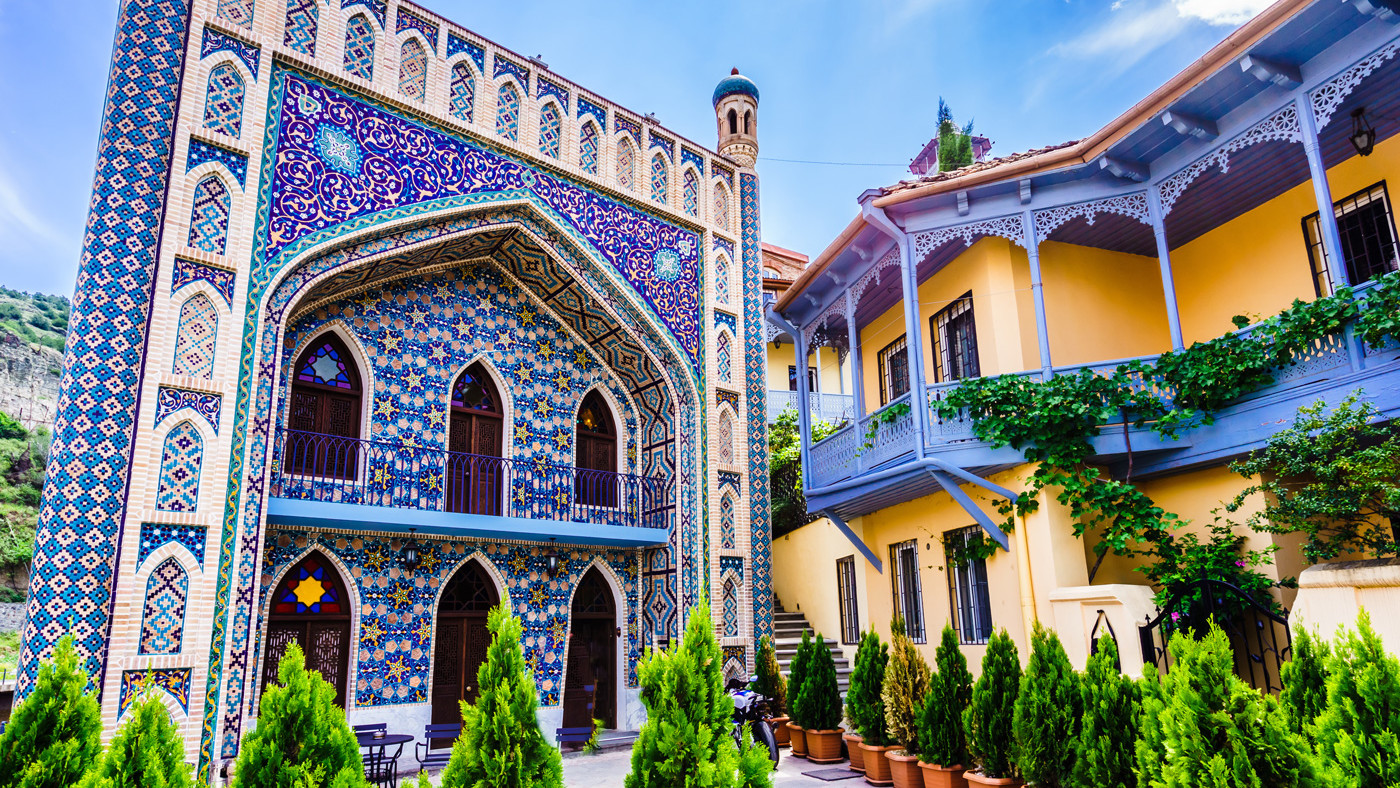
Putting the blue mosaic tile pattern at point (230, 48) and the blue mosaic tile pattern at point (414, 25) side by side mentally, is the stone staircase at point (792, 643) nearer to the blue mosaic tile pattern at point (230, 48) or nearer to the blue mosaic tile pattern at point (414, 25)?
the blue mosaic tile pattern at point (414, 25)

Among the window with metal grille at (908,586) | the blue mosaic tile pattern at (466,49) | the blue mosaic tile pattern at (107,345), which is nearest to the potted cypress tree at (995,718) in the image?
the window with metal grille at (908,586)

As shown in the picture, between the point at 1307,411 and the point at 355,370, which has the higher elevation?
the point at 355,370

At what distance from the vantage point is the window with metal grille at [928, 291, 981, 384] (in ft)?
38.0

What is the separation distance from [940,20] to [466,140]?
17.7 m

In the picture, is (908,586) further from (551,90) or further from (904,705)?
(551,90)

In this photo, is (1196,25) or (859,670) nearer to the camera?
(859,670)

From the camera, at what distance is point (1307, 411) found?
7762 millimetres

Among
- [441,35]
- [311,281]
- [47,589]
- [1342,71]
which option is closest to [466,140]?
[441,35]

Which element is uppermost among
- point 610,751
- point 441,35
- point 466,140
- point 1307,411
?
point 441,35

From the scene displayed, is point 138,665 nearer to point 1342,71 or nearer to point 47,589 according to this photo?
point 47,589

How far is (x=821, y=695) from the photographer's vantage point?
33.6ft

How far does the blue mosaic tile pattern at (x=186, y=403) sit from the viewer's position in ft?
28.1

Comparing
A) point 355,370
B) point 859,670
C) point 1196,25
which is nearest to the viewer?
point 859,670

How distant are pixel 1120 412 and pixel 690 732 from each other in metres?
6.42
